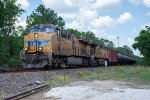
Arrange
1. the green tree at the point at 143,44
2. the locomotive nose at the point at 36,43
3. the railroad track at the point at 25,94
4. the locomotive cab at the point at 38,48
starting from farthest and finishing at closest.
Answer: the green tree at the point at 143,44 → the locomotive nose at the point at 36,43 → the locomotive cab at the point at 38,48 → the railroad track at the point at 25,94

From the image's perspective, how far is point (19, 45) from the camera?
56.5m

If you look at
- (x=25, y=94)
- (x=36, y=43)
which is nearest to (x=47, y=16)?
(x=36, y=43)

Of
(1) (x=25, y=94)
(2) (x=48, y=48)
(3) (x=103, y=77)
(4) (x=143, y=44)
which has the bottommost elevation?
(1) (x=25, y=94)

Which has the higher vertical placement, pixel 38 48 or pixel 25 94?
pixel 38 48

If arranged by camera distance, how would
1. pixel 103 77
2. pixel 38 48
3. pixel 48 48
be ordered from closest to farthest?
pixel 103 77
pixel 48 48
pixel 38 48

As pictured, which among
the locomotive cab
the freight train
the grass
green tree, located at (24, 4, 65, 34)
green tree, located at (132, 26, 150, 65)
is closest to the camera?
the grass

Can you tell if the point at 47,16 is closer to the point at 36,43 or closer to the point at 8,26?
the point at 8,26

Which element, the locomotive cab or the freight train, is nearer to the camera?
the locomotive cab

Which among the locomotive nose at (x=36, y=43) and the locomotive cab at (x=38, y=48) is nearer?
the locomotive cab at (x=38, y=48)

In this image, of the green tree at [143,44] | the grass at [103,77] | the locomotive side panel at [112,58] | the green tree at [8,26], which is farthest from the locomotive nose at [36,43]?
the green tree at [143,44]

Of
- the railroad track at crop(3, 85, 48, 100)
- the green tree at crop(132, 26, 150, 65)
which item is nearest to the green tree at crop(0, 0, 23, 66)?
the green tree at crop(132, 26, 150, 65)

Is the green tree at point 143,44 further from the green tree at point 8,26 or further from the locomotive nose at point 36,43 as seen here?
the locomotive nose at point 36,43

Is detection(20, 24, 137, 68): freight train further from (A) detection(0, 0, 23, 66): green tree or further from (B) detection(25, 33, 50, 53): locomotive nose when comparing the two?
(A) detection(0, 0, 23, 66): green tree

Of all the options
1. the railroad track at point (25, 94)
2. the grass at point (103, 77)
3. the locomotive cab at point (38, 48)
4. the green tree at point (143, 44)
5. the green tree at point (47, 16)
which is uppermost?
the green tree at point (47, 16)
